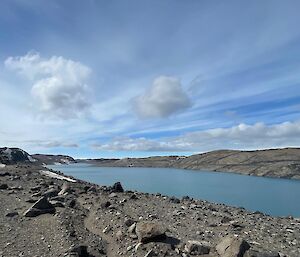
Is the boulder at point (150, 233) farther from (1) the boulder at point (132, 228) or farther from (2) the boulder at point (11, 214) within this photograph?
(2) the boulder at point (11, 214)

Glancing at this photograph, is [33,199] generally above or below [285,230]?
above

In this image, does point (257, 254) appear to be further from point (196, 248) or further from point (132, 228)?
point (132, 228)

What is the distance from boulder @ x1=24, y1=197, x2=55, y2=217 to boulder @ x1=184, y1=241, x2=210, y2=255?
9867mm

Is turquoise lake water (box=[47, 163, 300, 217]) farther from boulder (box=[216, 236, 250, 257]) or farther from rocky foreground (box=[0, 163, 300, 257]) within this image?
boulder (box=[216, 236, 250, 257])

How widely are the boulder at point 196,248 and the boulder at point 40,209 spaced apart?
9867 millimetres

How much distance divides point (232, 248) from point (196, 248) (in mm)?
1417

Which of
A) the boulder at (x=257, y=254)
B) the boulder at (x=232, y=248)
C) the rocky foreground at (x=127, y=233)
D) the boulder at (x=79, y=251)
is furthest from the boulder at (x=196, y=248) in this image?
the boulder at (x=79, y=251)

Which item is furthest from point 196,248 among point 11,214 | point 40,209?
point 11,214

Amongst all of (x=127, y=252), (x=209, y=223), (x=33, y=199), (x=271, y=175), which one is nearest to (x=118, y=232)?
(x=127, y=252)

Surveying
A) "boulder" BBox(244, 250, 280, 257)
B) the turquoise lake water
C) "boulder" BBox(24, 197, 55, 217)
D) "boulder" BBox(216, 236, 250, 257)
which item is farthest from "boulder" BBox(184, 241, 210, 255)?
the turquoise lake water

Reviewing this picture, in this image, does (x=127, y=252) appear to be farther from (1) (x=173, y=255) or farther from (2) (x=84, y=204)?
(2) (x=84, y=204)

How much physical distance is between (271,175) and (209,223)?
167m

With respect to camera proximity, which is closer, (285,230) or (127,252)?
(127,252)

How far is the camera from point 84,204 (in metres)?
24.6
